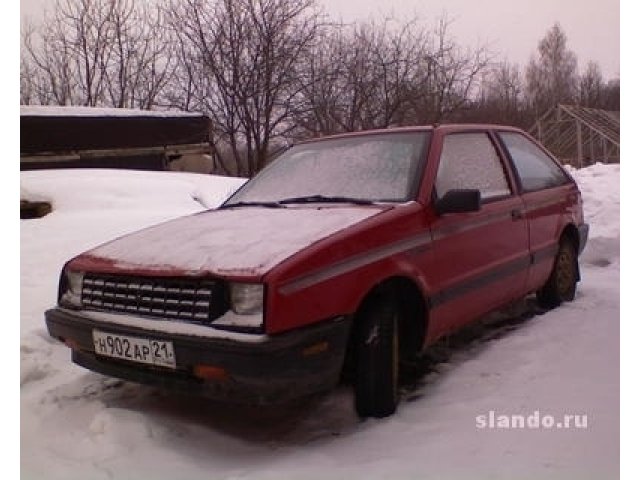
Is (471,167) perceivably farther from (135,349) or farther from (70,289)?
(70,289)

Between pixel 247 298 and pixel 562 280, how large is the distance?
250cm

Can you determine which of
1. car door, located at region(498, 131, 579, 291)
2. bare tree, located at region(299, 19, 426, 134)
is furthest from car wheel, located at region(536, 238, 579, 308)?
bare tree, located at region(299, 19, 426, 134)

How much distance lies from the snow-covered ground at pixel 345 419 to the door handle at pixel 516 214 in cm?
41

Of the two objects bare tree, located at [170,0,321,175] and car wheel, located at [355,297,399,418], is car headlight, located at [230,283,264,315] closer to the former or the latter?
car wheel, located at [355,297,399,418]

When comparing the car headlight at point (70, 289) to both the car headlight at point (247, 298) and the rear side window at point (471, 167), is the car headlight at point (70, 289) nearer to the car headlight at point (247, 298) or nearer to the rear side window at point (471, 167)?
the car headlight at point (247, 298)

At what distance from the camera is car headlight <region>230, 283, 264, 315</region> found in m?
2.12

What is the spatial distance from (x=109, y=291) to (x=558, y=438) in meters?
1.82

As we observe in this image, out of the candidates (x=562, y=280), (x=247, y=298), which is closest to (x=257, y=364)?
(x=247, y=298)

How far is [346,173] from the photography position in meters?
3.10

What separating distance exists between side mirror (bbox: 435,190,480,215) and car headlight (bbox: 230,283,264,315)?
1.06 metres

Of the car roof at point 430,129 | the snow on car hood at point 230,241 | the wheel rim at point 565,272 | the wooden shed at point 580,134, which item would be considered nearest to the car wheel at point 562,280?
the wheel rim at point 565,272

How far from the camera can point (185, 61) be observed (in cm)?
314
